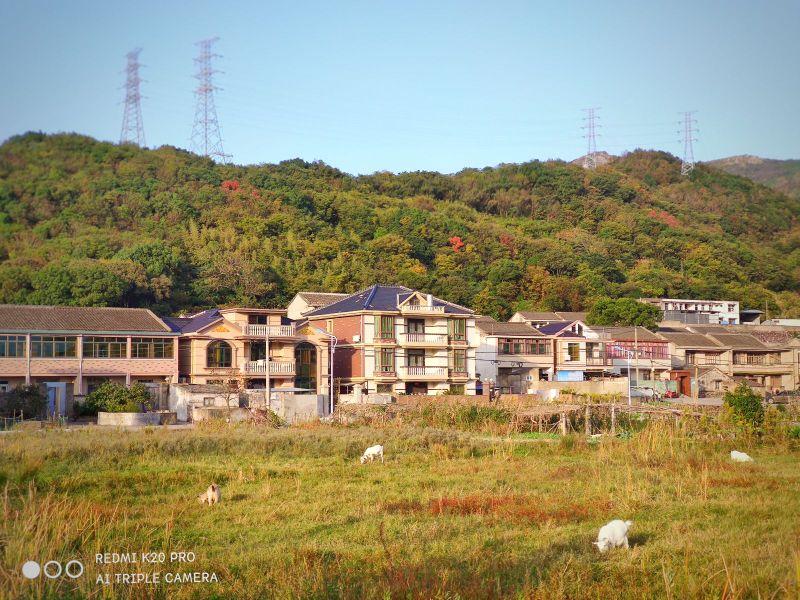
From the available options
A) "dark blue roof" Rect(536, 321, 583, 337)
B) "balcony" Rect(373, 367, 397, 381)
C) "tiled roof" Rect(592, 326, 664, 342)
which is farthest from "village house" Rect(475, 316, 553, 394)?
"balcony" Rect(373, 367, 397, 381)

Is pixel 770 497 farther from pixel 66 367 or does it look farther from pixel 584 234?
pixel 584 234

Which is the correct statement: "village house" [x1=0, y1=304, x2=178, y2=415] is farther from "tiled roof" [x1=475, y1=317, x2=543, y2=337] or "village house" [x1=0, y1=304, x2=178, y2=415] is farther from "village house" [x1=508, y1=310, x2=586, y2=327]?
"village house" [x1=508, y1=310, x2=586, y2=327]

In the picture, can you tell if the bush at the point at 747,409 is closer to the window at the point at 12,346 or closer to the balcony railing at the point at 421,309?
the balcony railing at the point at 421,309

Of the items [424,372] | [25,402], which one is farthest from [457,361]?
[25,402]

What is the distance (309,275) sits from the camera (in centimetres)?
6338

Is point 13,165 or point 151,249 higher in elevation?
point 13,165

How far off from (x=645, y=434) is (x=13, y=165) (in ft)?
186

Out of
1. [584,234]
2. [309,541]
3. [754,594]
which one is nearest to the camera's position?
[754,594]

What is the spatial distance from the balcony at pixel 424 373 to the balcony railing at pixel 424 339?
1202mm

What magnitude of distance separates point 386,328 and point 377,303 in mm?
1319

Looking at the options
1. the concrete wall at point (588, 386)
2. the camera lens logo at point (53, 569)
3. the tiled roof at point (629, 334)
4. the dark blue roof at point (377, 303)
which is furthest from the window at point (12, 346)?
the tiled roof at point (629, 334)

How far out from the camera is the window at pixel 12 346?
120 feet

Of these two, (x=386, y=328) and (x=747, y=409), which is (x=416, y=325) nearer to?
(x=386, y=328)

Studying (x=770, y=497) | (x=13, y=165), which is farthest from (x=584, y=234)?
(x=770, y=497)
